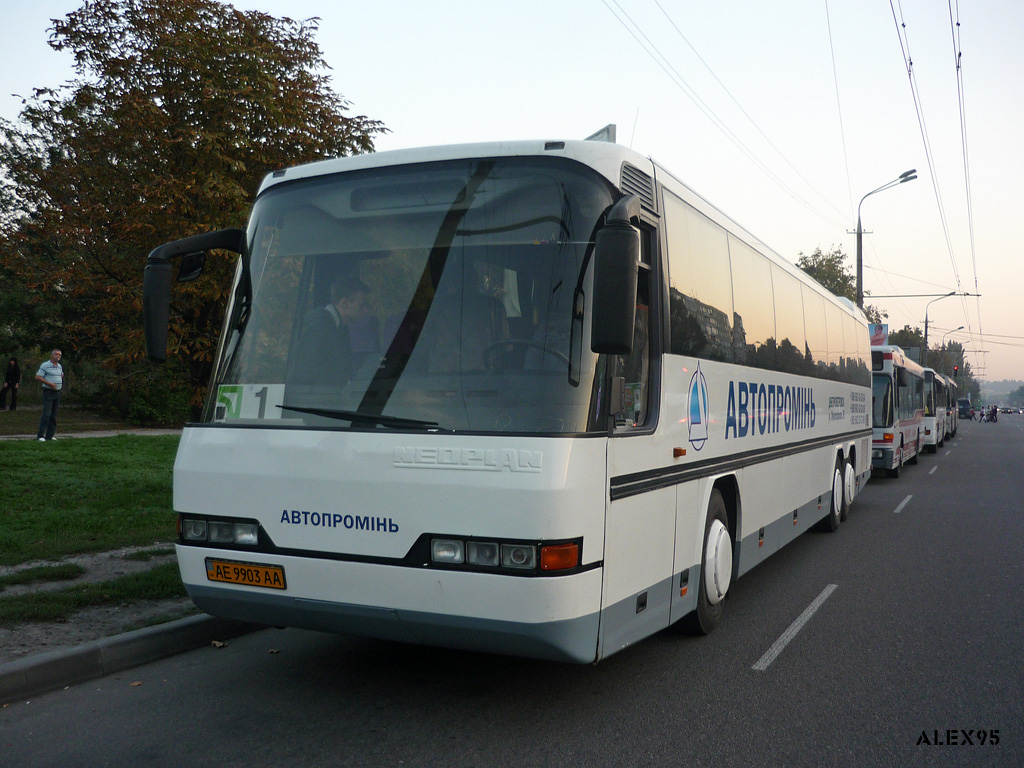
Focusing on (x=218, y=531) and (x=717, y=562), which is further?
(x=717, y=562)

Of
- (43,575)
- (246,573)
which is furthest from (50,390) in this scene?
(246,573)

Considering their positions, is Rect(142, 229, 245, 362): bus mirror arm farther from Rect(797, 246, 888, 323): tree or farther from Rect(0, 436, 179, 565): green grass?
Rect(797, 246, 888, 323): tree

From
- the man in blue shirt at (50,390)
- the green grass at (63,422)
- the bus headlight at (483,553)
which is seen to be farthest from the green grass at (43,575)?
→ the green grass at (63,422)

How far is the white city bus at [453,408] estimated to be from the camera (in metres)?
4.08

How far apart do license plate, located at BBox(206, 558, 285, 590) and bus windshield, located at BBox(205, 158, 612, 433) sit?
2.45ft

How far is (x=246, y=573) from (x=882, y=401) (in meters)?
17.6

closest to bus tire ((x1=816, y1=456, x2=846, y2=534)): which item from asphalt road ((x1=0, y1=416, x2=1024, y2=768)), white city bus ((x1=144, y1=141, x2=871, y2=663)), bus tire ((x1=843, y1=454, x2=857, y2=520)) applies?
bus tire ((x1=843, y1=454, x2=857, y2=520))

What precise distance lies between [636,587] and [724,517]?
72.7 inches

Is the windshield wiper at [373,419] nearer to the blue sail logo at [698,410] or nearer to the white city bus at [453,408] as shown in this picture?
the white city bus at [453,408]

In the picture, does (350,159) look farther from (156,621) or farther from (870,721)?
(870,721)

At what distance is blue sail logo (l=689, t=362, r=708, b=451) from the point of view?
5605 mm

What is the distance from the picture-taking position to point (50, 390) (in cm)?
1752

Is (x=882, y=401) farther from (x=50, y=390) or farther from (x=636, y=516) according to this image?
(x=50, y=390)

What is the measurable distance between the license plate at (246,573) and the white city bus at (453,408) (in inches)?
0.5
